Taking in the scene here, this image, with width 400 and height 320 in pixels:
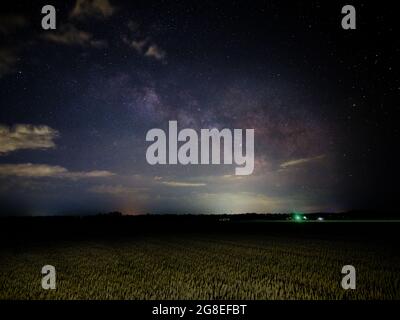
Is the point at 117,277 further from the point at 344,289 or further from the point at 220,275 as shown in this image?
the point at 344,289

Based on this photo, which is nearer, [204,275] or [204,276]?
[204,276]

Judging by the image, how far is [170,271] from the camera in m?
18.2
